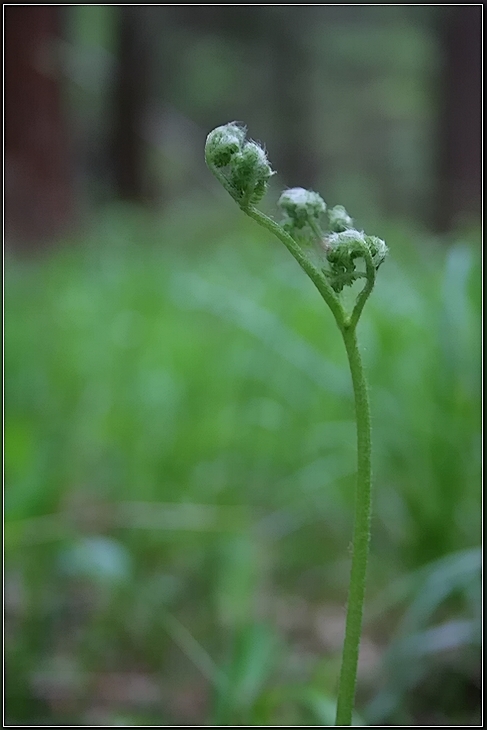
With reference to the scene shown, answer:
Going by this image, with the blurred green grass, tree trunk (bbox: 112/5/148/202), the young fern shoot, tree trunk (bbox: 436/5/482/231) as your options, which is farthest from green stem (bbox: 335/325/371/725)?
tree trunk (bbox: 112/5/148/202)

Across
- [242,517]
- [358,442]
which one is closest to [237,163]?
[358,442]

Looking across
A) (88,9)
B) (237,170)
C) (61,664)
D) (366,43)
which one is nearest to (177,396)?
(61,664)

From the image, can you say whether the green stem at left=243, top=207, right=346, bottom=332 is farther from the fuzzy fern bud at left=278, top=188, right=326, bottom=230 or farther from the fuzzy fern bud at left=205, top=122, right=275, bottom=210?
the fuzzy fern bud at left=278, top=188, right=326, bottom=230

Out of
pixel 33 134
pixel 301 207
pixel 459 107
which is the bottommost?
pixel 301 207

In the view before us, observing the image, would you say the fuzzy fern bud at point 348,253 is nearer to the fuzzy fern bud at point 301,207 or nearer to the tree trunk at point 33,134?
the fuzzy fern bud at point 301,207

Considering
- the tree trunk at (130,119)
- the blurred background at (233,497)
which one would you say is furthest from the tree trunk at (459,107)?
the blurred background at (233,497)

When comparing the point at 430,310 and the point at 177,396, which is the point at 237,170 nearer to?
the point at 430,310

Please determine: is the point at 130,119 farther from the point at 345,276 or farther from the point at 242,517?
the point at 345,276
